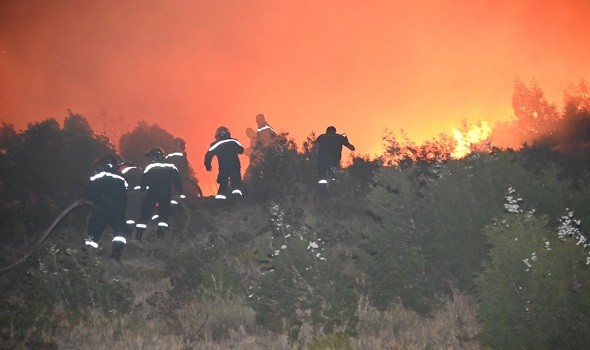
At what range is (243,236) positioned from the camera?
11555 millimetres

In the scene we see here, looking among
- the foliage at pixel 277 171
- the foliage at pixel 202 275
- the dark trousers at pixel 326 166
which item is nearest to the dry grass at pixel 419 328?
the foliage at pixel 202 275

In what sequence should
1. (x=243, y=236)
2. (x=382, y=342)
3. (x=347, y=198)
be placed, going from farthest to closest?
(x=347, y=198)
(x=243, y=236)
(x=382, y=342)

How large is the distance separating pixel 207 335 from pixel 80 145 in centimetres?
1332

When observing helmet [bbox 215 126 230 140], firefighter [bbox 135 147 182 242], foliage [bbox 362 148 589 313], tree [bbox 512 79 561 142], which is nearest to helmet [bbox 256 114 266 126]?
helmet [bbox 215 126 230 140]

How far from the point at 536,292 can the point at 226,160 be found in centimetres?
1090

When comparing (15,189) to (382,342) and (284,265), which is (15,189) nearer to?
(284,265)

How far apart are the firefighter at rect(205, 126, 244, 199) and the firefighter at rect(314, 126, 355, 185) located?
7.40 feet

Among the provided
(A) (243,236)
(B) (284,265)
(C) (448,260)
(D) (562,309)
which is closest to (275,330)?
(B) (284,265)

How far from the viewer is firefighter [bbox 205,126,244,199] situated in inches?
539

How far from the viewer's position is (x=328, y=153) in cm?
1373

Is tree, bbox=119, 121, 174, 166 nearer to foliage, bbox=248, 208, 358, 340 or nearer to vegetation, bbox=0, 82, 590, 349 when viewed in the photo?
vegetation, bbox=0, 82, 590, 349

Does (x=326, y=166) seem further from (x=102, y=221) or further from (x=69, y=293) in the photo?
(x=69, y=293)

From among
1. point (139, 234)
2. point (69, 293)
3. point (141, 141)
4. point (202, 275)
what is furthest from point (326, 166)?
point (141, 141)

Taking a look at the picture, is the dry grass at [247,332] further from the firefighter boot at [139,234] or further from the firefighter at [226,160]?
the firefighter at [226,160]
